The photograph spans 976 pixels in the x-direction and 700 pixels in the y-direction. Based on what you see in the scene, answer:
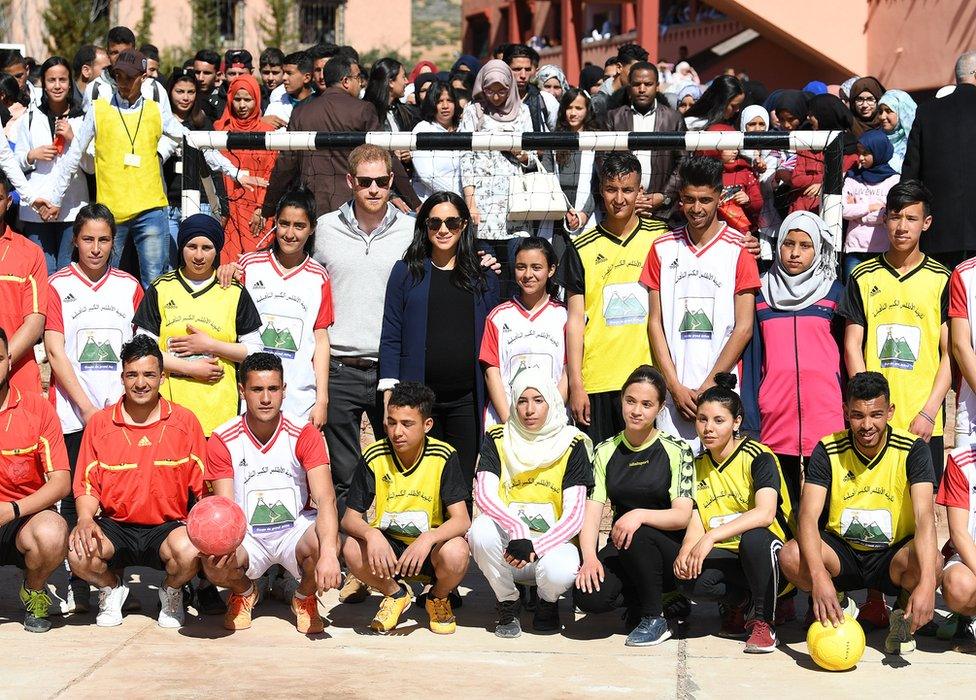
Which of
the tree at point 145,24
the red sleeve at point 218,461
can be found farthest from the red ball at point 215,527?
the tree at point 145,24

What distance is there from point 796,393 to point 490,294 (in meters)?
1.59

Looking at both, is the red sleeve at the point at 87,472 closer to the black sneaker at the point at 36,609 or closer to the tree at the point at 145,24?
the black sneaker at the point at 36,609

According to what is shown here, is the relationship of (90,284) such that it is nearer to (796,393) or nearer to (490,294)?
(490,294)

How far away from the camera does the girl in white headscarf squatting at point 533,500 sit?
653 cm

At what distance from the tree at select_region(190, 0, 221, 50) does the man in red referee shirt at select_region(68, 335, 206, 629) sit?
94.3 feet

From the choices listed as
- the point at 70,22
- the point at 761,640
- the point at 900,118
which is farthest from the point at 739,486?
the point at 70,22

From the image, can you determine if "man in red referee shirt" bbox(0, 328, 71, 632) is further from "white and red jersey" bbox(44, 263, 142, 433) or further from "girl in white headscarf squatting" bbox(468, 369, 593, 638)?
"girl in white headscarf squatting" bbox(468, 369, 593, 638)

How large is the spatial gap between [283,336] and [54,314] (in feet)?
3.74

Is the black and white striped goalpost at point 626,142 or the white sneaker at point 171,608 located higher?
the black and white striped goalpost at point 626,142

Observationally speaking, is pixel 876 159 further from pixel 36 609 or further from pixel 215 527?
pixel 36 609

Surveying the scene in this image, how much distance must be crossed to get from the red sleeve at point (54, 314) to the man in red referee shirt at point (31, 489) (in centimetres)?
40

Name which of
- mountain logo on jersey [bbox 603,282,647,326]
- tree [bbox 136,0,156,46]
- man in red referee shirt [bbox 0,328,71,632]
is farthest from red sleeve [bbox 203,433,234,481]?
tree [bbox 136,0,156,46]

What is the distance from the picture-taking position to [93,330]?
7250 millimetres

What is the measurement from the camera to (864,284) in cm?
714
